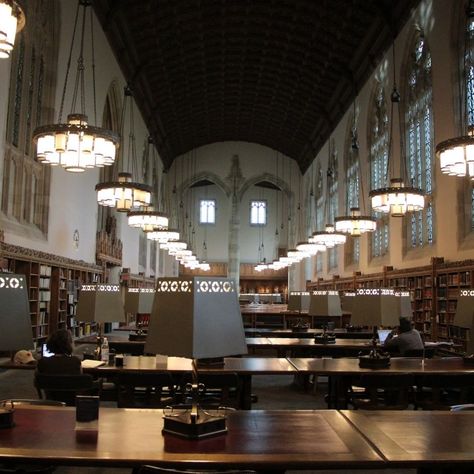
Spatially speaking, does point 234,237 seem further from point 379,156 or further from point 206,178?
point 379,156

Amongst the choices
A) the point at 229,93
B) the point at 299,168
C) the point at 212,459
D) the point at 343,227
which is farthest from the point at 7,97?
the point at 299,168

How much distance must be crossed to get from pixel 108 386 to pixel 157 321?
374 cm

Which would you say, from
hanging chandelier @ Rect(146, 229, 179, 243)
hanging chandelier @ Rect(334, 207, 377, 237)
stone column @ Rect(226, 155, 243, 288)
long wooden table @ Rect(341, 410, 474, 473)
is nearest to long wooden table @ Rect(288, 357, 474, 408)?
long wooden table @ Rect(341, 410, 474, 473)

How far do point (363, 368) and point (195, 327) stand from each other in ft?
11.0

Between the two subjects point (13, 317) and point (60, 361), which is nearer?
point (13, 317)

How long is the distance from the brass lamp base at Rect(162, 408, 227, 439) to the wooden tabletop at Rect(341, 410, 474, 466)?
674 millimetres

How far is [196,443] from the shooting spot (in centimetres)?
255

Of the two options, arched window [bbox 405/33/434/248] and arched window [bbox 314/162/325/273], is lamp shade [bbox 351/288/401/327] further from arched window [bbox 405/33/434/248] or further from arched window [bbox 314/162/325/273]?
arched window [bbox 314/162/325/273]

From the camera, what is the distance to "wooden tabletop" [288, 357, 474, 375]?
5.23 metres

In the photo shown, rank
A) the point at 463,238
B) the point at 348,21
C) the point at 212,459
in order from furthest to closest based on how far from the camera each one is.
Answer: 1. the point at 348,21
2. the point at 463,238
3. the point at 212,459

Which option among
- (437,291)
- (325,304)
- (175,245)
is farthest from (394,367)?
(175,245)

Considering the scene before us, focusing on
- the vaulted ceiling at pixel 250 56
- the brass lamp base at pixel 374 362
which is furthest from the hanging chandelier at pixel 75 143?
the vaulted ceiling at pixel 250 56

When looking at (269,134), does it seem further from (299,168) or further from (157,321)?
(157,321)

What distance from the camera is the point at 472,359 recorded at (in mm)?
5926
